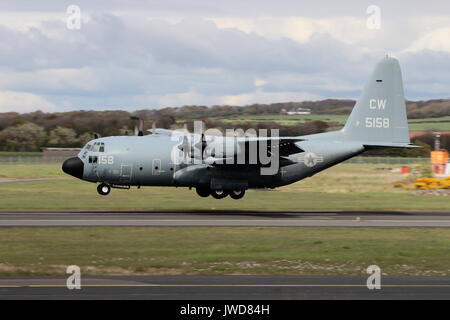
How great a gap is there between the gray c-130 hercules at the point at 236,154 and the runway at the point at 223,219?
201 cm

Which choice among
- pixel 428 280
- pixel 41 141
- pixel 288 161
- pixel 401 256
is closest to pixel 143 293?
pixel 428 280

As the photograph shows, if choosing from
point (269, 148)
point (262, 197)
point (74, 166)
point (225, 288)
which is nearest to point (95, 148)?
point (74, 166)

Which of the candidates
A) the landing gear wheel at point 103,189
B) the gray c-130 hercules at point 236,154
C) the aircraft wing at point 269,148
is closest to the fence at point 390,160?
the gray c-130 hercules at point 236,154

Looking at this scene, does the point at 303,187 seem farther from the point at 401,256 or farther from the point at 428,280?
the point at 428,280

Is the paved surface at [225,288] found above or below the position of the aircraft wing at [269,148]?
below

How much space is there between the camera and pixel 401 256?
22922mm

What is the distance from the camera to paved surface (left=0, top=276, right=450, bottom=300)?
14953mm

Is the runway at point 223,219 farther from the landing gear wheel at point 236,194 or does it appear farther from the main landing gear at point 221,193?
the landing gear wheel at point 236,194

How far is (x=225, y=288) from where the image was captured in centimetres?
1616

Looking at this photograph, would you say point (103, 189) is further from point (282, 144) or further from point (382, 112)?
point (382, 112)

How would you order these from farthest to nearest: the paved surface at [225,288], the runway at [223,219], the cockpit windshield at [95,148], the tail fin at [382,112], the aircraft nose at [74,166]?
→ the tail fin at [382,112] < the cockpit windshield at [95,148] < the aircraft nose at [74,166] < the runway at [223,219] < the paved surface at [225,288]

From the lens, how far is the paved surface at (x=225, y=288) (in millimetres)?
14953

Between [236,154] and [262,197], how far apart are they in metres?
10.9
